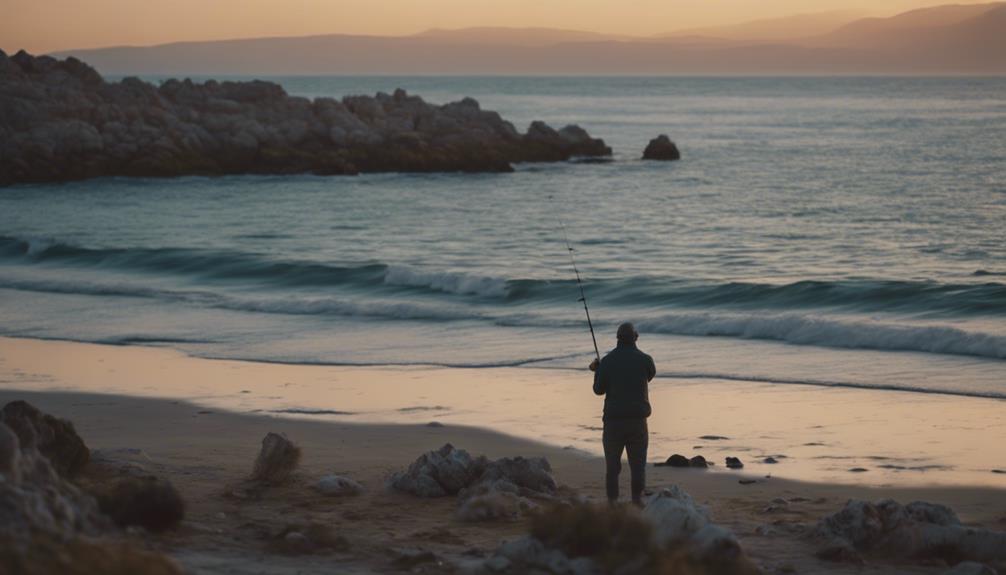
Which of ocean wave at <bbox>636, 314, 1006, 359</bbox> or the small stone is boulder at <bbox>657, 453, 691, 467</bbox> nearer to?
the small stone

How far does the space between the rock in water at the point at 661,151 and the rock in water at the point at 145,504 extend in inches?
2067

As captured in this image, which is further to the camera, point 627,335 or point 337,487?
point 337,487

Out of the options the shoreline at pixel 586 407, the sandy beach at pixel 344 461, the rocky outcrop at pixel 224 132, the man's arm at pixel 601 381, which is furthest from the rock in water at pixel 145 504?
the rocky outcrop at pixel 224 132

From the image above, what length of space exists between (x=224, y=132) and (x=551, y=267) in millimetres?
28913

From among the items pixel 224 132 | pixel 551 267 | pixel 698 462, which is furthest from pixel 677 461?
pixel 224 132

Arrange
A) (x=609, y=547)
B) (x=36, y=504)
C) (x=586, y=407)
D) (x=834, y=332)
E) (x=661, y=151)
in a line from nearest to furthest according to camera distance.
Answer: (x=36, y=504)
(x=609, y=547)
(x=586, y=407)
(x=834, y=332)
(x=661, y=151)

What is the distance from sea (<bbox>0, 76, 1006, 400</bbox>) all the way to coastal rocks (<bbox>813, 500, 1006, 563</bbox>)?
20.7 ft

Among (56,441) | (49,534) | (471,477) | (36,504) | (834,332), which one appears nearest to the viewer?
(49,534)

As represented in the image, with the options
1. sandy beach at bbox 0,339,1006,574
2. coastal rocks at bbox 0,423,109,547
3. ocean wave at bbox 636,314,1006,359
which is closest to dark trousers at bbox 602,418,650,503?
sandy beach at bbox 0,339,1006,574

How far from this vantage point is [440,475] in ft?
35.0

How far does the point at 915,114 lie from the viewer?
93000 mm

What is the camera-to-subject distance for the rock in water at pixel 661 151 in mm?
60031

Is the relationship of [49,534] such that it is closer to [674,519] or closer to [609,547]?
[609,547]

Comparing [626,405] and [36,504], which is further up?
[36,504]
